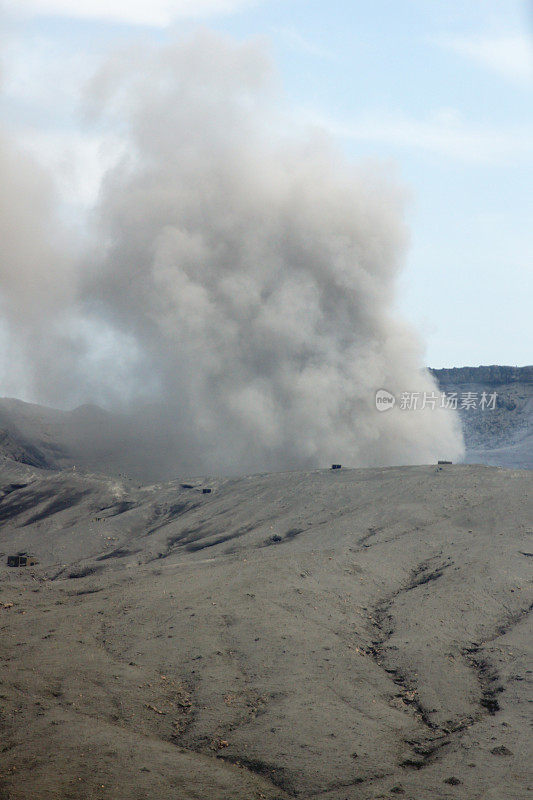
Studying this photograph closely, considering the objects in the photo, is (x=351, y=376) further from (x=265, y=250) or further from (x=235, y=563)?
(x=235, y=563)

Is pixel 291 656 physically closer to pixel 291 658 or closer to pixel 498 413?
pixel 291 658

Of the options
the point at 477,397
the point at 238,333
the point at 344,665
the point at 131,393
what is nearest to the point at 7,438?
the point at 131,393

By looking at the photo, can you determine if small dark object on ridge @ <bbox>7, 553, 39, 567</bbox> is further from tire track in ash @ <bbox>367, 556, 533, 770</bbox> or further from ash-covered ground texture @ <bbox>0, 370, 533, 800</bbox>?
tire track in ash @ <bbox>367, 556, 533, 770</bbox>

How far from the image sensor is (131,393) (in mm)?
46250

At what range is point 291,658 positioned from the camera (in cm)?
1292

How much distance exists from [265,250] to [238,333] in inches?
202

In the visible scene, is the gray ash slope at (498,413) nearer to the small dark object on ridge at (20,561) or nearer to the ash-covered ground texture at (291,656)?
the ash-covered ground texture at (291,656)
